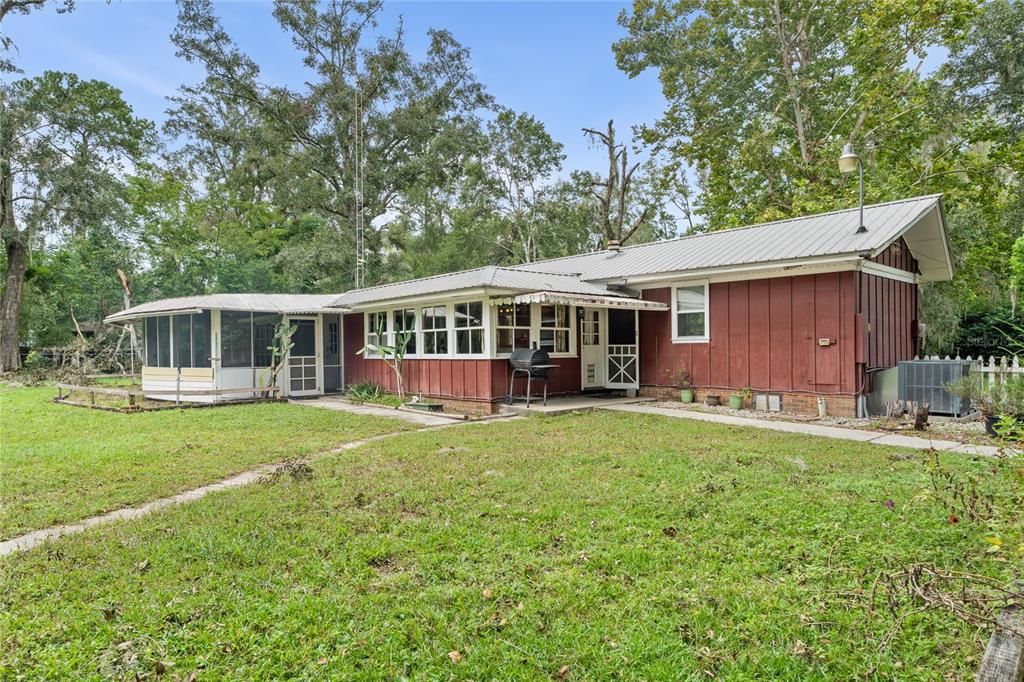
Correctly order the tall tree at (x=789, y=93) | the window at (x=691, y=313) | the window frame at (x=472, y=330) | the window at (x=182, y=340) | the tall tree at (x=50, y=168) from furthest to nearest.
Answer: the tall tree at (x=50, y=168) < the tall tree at (x=789, y=93) < the window at (x=182, y=340) < the window at (x=691, y=313) < the window frame at (x=472, y=330)

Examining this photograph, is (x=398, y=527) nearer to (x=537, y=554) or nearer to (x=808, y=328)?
(x=537, y=554)

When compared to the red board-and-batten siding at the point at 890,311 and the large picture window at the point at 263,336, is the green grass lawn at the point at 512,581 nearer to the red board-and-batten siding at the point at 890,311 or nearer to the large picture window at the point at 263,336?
the red board-and-batten siding at the point at 890,311

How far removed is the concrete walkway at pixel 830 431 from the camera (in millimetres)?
→ 6999

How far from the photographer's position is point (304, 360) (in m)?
15.2

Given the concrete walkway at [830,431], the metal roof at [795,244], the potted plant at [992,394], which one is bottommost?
the concrete walkway at [830,431]

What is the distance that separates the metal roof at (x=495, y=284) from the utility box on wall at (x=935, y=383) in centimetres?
558

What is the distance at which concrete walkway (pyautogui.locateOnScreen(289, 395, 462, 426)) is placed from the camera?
10219 mm

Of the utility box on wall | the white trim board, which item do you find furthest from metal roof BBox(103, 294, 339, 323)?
the utility box on wall

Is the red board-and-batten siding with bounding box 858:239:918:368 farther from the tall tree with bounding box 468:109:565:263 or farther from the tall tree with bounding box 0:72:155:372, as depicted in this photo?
the tall tree with bounding box 0:72:155:372

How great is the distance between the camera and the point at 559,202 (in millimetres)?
29344

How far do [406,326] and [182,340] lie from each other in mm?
5860

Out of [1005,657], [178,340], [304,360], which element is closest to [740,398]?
[1005,657]

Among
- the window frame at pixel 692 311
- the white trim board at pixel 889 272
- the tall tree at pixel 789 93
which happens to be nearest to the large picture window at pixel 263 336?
the window frame at pixel 692 311

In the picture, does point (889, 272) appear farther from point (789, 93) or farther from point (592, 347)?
point (789, 93)
